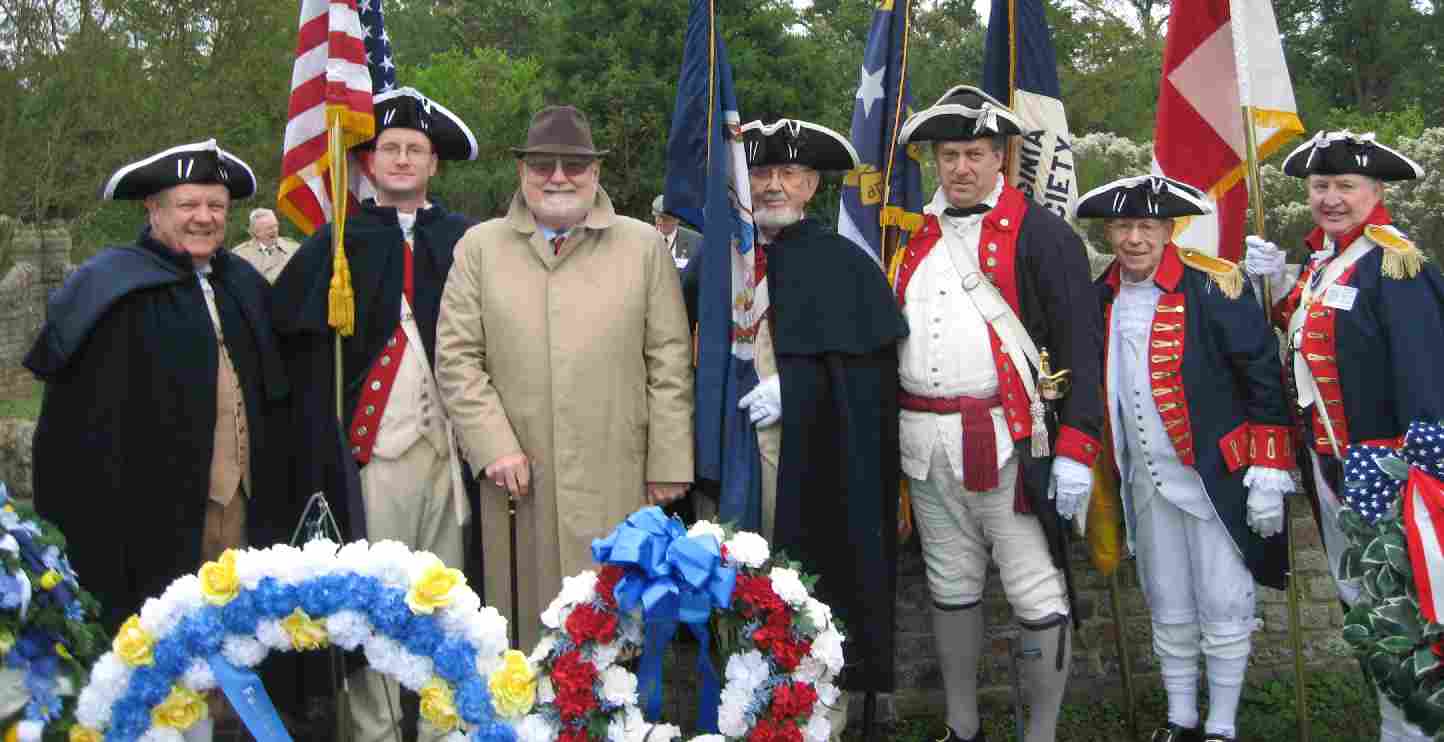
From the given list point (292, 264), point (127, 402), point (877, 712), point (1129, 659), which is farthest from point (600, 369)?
point (1129, 659)

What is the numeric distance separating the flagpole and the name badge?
1.22ft

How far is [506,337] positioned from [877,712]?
2.22 m

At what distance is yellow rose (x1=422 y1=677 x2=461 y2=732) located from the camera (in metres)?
3.82

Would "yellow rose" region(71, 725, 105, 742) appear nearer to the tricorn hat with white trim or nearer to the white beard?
the white beard

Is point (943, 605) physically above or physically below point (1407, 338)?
below

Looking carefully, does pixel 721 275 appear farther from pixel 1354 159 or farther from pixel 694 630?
pixel 1354 159

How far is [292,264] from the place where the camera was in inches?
200

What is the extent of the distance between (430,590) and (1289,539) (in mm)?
3025

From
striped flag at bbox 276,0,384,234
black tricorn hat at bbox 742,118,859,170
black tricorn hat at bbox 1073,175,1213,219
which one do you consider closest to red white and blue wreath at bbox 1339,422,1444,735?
black tricorn hat at bbox 1073,175,1213,219

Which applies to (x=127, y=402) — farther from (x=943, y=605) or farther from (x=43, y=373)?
(x=943, y=605)

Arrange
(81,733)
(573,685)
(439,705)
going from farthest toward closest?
(573,685) → (439,705) → (81,733)

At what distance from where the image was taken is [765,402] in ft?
15.9

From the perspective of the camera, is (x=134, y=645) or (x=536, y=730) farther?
(x=536, y=730)

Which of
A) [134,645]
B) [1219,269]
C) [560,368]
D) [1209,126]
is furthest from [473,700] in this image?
[1209,126]
